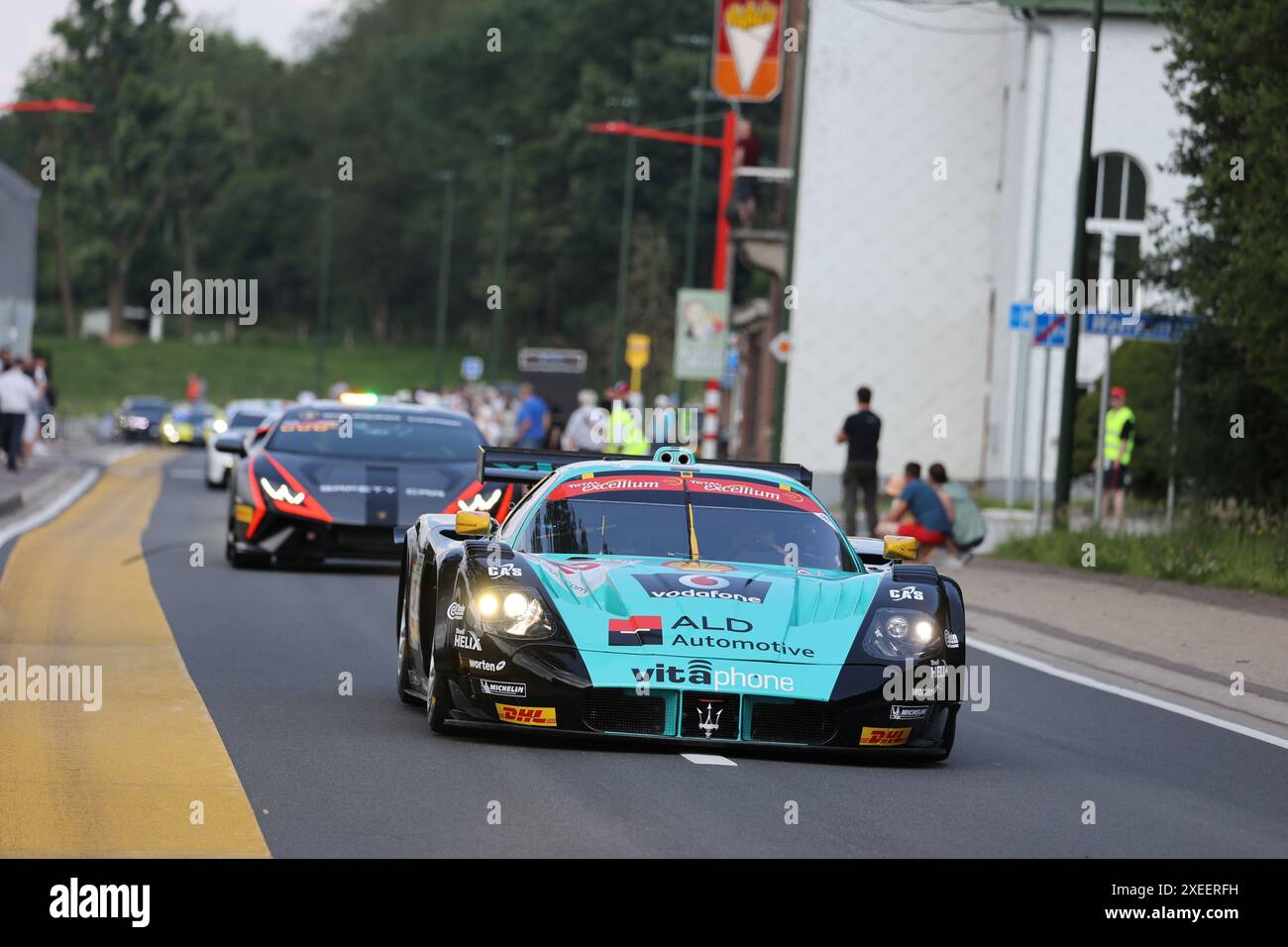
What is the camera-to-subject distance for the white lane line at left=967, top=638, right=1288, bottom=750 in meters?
12.1

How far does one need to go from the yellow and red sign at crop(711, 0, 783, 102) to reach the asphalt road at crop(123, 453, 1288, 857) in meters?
36.3

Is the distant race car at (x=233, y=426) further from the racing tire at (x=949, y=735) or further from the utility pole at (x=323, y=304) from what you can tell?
the utility pole at (x=323, y=304)

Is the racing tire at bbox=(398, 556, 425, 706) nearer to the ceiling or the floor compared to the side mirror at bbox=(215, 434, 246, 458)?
nearer to the floor

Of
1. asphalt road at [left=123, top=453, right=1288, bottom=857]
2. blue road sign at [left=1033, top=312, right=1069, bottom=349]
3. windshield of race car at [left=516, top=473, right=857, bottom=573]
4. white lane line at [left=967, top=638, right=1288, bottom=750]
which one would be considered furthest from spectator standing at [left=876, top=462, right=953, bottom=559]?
windshield of race car at [left=516, top=473, right=857, bottom=573]

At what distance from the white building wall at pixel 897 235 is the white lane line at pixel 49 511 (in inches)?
570

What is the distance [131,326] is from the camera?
5037 inches

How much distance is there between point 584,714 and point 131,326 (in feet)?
400

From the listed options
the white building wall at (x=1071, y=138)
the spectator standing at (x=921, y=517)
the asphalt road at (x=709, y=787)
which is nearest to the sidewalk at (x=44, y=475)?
the spectator standing at (x=921, y=517)

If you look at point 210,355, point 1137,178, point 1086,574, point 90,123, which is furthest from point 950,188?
point 90,123

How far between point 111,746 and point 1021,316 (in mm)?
20683

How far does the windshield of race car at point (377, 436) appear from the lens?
806 inches

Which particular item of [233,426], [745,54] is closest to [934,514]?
[233,426]
